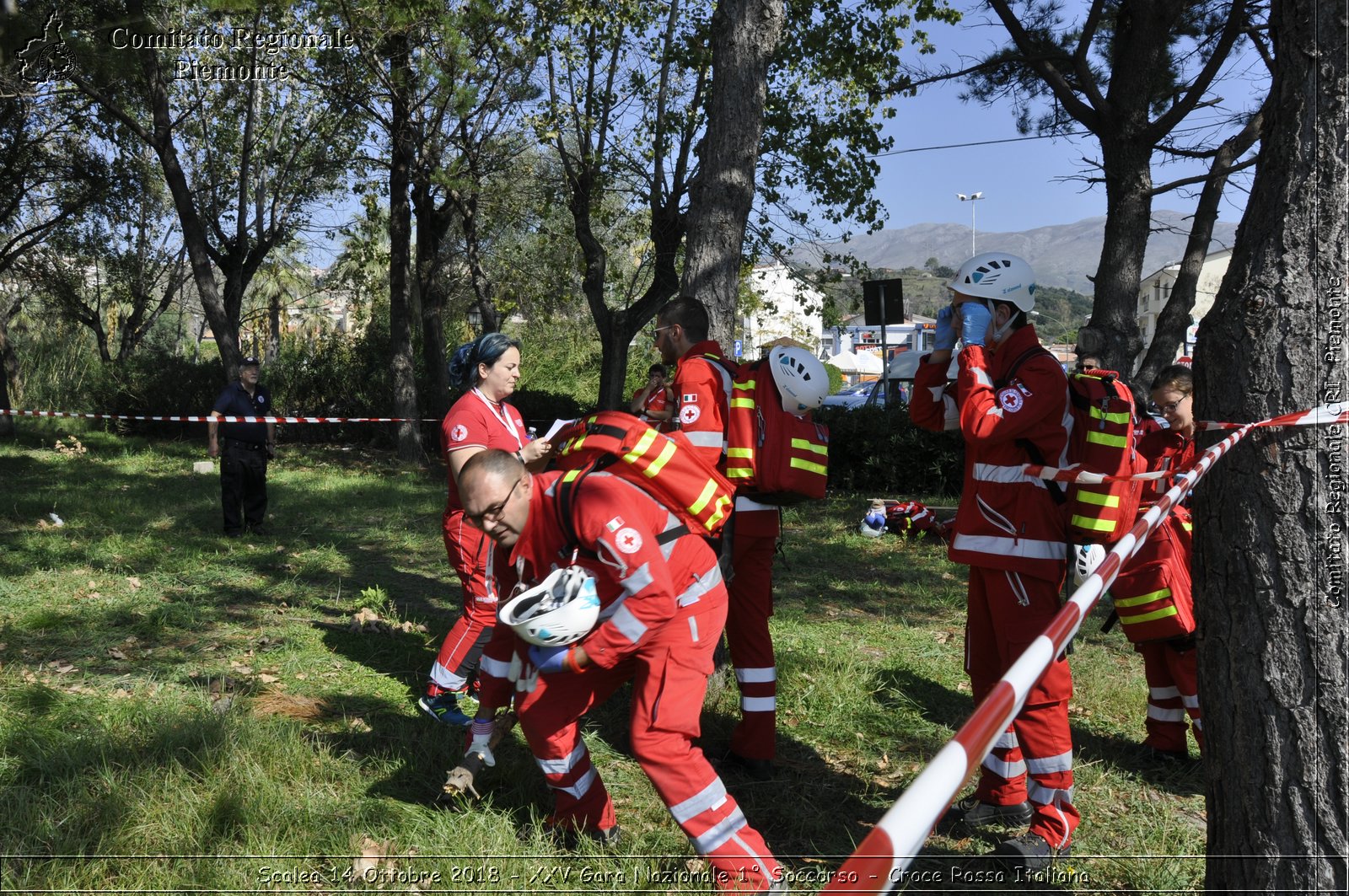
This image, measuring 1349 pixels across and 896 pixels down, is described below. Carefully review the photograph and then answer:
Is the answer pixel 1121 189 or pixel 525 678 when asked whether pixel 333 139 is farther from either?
pixel 525 678

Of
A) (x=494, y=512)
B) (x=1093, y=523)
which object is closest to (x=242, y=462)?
(x=494, y=512)

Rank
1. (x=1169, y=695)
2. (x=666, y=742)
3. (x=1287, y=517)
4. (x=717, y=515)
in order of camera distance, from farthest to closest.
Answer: (x=1169, y=695) → (x=717, y=515) → (x=666, y=742) → (x=1287, y=517)

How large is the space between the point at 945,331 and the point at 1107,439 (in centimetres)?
78

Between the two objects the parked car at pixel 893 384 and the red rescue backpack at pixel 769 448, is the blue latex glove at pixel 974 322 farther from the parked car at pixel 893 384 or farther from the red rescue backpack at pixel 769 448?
the red rescue backpack at pixel 769 448

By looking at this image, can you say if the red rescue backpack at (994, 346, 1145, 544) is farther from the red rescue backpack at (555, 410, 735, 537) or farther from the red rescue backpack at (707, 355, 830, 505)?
the red rescue backpack at (555, 410, 735, 537)

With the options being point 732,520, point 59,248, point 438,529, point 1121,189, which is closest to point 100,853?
point 732,520

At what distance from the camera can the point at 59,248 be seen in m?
22.0

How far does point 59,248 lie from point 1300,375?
25646mm

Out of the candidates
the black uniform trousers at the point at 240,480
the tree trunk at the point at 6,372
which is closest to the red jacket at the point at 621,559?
the black uniform trousers at the point at 240,480

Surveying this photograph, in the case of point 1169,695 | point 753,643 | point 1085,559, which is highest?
point 1085,559

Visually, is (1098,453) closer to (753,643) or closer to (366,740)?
(753,643)

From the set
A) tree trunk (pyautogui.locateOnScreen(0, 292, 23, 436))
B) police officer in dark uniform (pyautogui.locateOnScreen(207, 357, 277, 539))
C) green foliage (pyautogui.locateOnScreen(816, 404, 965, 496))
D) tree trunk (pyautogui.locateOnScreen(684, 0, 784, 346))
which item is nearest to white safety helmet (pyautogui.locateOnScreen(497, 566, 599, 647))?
tree trunk (pyautogui.locateOnScreen(684, 0, 784, 346))

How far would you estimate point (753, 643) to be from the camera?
433 centimetres

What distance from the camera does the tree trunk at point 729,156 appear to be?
5.46 m
